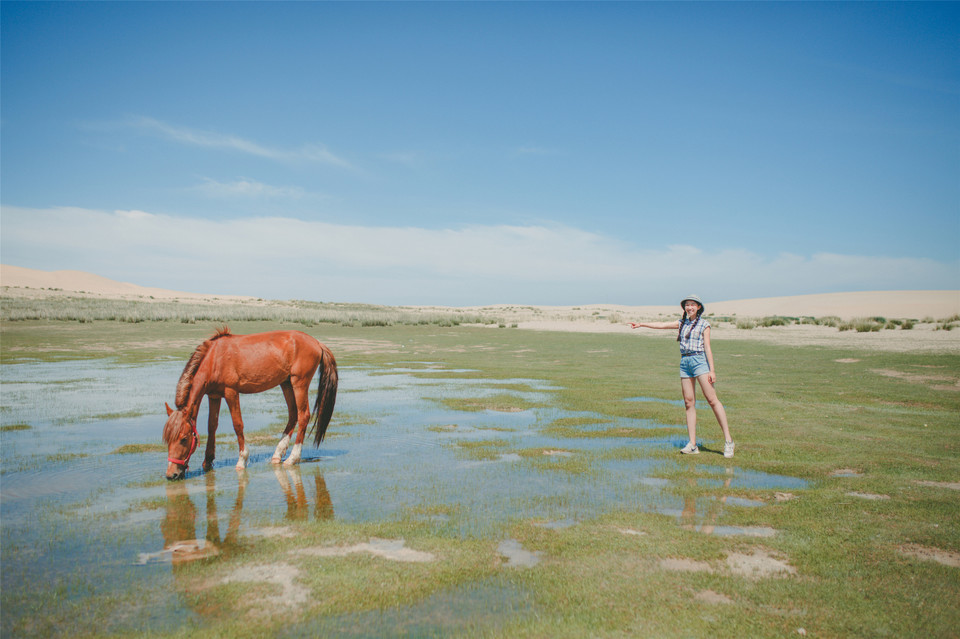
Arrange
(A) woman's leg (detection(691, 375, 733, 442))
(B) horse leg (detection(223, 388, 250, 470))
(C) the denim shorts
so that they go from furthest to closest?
1. (C) the denim shorts
2. (A) woman's leg (detection(691, 375, 733, 442))
3. (B) horse leg (detection(223, 388, 250, 470))

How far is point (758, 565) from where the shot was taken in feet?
17.6

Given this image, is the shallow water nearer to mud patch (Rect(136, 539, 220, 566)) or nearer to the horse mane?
mud patch (Rect(136, 539, 220, 566))

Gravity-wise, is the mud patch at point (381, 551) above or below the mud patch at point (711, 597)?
below

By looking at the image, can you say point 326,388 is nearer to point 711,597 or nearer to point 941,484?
point 711,597

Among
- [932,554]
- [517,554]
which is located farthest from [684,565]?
[932,554]

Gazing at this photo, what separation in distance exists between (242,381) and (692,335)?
Result: 7.21 m

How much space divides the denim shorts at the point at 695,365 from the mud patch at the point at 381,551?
578 centimetres

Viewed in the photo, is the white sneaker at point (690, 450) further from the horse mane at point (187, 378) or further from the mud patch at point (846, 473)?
the horse mane at point (187, 378)

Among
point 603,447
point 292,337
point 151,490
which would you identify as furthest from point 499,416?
point 151,490

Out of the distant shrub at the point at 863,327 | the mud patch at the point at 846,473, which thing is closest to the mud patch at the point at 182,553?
the mud patch at the point at 846,473

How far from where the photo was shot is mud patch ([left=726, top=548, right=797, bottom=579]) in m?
5.18

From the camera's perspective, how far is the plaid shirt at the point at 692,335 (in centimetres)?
962

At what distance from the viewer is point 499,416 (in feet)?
43.0

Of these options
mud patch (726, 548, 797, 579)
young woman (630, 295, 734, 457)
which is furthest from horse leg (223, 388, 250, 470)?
mud patch (726, 548, 797, 579)
